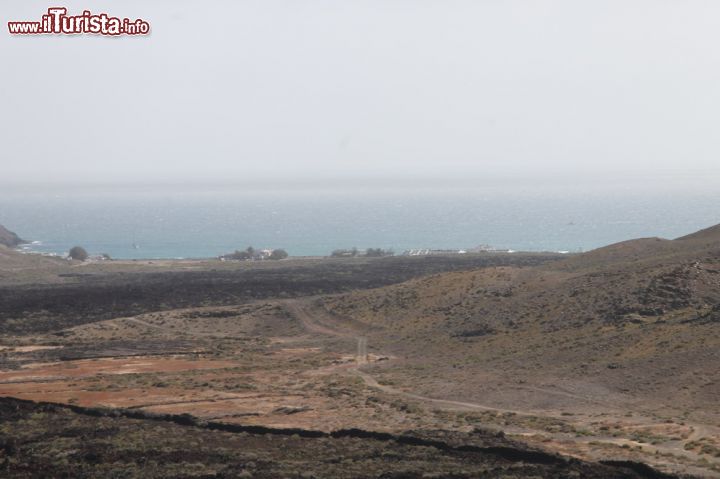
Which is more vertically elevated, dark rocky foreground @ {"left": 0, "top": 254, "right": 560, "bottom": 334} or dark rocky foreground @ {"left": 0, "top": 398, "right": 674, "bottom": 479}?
dark rocky foreground @ {"left": 0, "top": 398, "right": 674, "bottom": 479}

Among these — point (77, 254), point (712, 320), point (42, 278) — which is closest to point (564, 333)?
point (712, 320)

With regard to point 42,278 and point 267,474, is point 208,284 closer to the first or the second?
point 42,278

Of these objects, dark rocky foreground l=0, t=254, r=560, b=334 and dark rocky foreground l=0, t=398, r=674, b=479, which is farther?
dark rocky foreground l=0, t=254, r=560, b=334

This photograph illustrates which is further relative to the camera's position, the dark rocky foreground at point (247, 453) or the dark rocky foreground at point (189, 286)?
the dark rocky foreground at point (189, 286)

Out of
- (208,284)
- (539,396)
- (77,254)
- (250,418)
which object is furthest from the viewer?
(77,254)

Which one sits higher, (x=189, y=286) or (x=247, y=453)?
(x=247, y=453)

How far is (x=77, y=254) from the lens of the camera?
158125 millimetres

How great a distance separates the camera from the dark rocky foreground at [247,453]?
28.5m

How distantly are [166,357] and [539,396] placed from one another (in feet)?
91.7

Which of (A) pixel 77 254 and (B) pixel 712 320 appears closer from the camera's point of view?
(B) pixel 712 320

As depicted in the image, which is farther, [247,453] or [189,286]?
[189,286]

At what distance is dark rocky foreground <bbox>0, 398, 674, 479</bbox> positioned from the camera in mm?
28500

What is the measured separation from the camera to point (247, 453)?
3189cm

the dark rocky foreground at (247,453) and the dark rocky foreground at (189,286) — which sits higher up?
the dark rocky foreground at (247,453)
